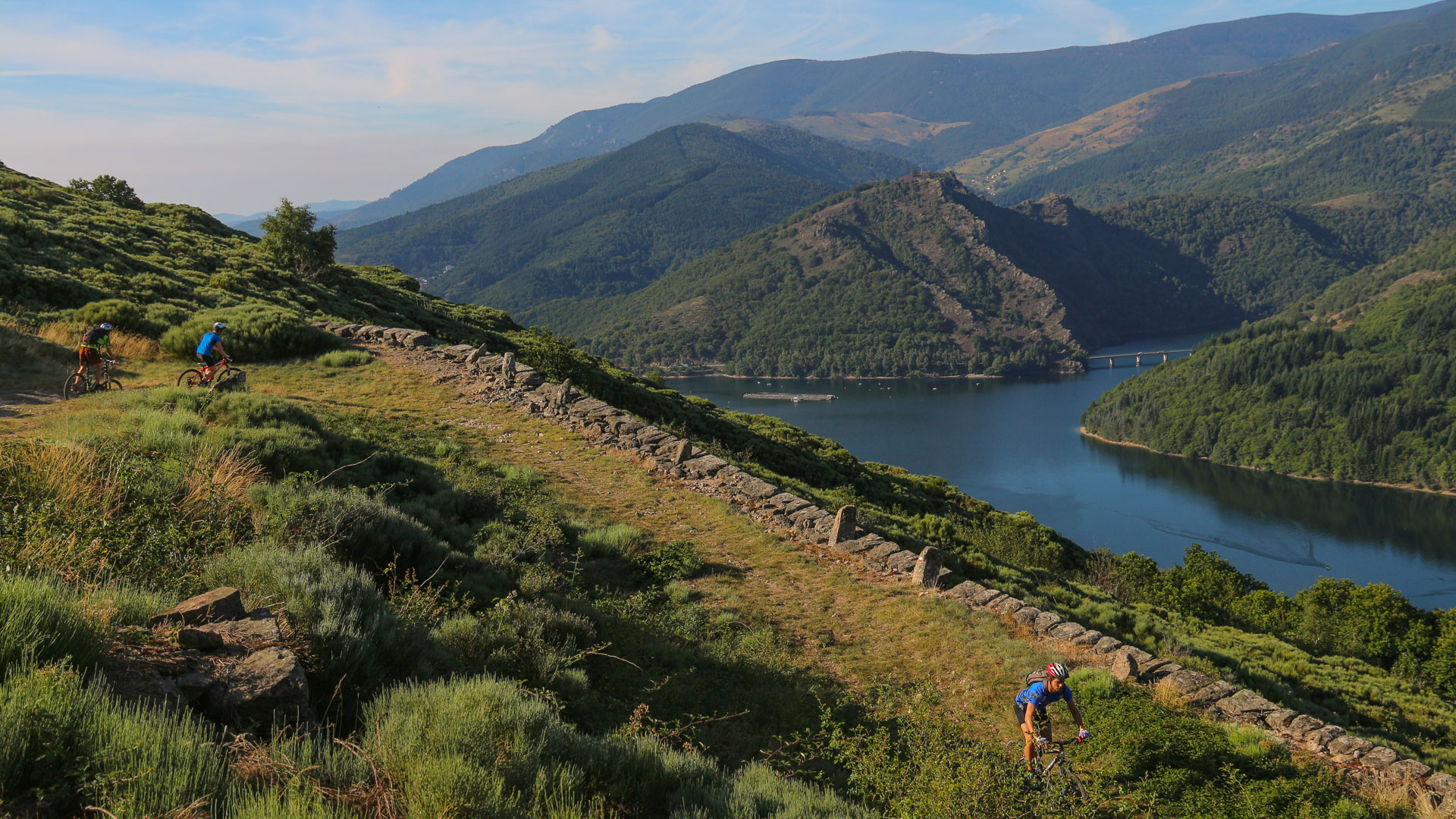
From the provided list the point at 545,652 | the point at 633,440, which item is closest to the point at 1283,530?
the point at 633,440

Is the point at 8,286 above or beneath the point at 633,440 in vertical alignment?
above

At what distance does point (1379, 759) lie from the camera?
7.93 meters

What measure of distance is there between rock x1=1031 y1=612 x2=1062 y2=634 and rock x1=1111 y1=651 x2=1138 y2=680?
0.80 metres

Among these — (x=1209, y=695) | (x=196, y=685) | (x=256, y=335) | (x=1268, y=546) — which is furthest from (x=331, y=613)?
(x=1268, y=546)

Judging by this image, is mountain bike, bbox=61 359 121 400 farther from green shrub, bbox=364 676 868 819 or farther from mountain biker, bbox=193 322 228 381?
green shrub, bbox=364 676 868 819

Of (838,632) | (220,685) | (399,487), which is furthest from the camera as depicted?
(399,487)

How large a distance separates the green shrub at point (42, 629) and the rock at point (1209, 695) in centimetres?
972

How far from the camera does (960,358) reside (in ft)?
628

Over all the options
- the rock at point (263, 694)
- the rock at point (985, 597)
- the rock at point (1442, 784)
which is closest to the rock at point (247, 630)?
the rock at point (263, 694)

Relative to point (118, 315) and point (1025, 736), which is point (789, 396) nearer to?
point (118, 315)

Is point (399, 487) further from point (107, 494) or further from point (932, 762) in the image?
point (932, 762)

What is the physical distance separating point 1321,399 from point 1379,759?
14811 centimetres

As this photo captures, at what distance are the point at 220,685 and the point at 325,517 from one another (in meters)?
3.14

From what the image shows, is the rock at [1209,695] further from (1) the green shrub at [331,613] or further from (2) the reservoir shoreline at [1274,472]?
(2) the reservoir shoreline at [1274,472]
